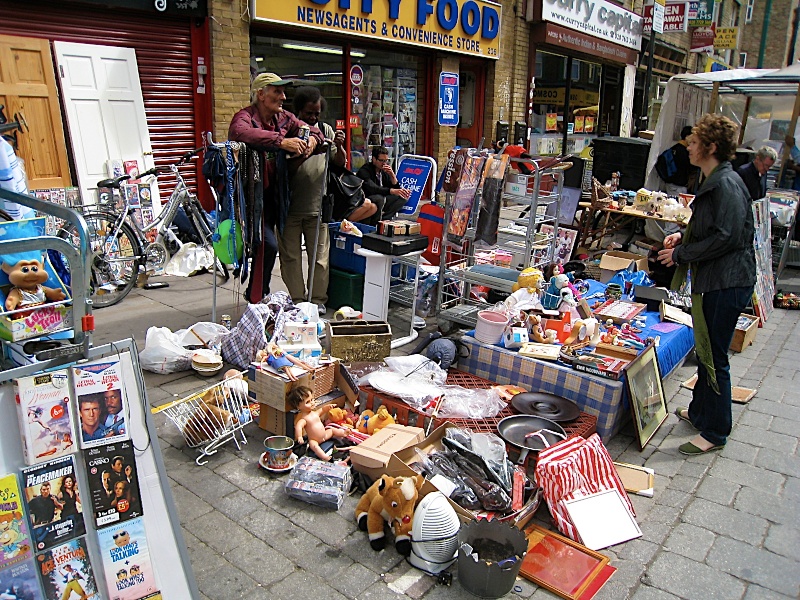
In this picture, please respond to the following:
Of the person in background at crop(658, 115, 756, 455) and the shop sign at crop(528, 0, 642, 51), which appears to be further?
the shop sign at crop(528, 0, 642, 51)

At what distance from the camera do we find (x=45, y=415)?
2.07 m

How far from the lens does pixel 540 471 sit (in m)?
3.45

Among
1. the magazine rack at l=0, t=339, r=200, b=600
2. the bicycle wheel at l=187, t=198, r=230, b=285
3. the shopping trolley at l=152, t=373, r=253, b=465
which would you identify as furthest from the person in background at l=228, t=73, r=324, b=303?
the magazine rack at l=0, t=339, r=200, b=600

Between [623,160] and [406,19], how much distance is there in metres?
4.39

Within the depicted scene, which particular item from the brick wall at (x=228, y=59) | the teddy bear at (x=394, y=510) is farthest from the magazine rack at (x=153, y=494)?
the brick wall at (x=228, y=59)

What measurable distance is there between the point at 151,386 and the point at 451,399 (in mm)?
2248

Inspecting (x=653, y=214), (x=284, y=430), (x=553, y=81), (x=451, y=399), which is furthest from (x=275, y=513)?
(x=553, y=81)

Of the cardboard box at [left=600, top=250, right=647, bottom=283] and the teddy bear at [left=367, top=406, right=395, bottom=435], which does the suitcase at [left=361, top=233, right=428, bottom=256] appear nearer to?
the teddy bear at [left=367, top=406, right=395, bottom=435]

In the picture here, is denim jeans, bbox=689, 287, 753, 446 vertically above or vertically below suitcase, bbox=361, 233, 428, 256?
below

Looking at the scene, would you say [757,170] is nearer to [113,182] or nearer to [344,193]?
[344,193]

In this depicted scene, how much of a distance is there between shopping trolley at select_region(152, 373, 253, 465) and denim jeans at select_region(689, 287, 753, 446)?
9.80ft

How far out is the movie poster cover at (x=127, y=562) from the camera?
2.14 meters

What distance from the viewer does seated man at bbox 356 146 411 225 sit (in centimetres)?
718

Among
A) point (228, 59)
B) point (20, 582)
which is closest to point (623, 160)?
point (228, 59)
